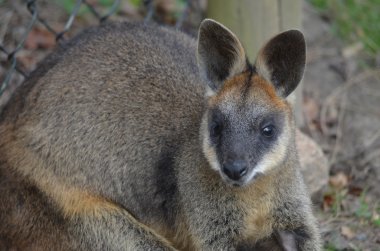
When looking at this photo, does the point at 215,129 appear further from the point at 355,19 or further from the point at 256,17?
the point at 355,19

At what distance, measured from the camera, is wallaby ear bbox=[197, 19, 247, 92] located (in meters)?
4.69

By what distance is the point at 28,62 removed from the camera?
714cm

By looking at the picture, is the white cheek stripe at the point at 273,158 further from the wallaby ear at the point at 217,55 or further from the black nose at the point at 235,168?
the wallaby ear at the point at 217,55

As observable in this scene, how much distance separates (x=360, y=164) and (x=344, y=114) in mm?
748

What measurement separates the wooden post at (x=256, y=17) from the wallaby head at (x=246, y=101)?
1.53 metres

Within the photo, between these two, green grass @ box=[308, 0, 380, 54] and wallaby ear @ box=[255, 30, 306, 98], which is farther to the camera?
green grass @ box=[308, 0, 380, 54]

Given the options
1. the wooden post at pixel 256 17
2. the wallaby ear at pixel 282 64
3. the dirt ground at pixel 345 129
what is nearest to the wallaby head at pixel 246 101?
the wallaby ear at pixel 282 64

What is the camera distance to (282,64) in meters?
4.70

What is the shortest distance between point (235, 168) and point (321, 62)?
148 inches

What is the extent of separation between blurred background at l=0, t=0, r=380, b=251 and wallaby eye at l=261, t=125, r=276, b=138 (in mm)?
1388

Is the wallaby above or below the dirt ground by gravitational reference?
above

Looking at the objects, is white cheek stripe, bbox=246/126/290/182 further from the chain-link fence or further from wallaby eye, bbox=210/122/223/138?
the chain-link fence

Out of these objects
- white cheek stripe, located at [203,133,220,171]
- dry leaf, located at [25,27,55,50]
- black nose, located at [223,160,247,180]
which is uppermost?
black nose, located at [223,160,247,180]

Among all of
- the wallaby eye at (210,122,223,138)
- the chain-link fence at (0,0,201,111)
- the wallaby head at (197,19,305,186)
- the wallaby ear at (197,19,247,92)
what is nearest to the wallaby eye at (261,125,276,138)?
the wallaby head at (197,19,305,186)
